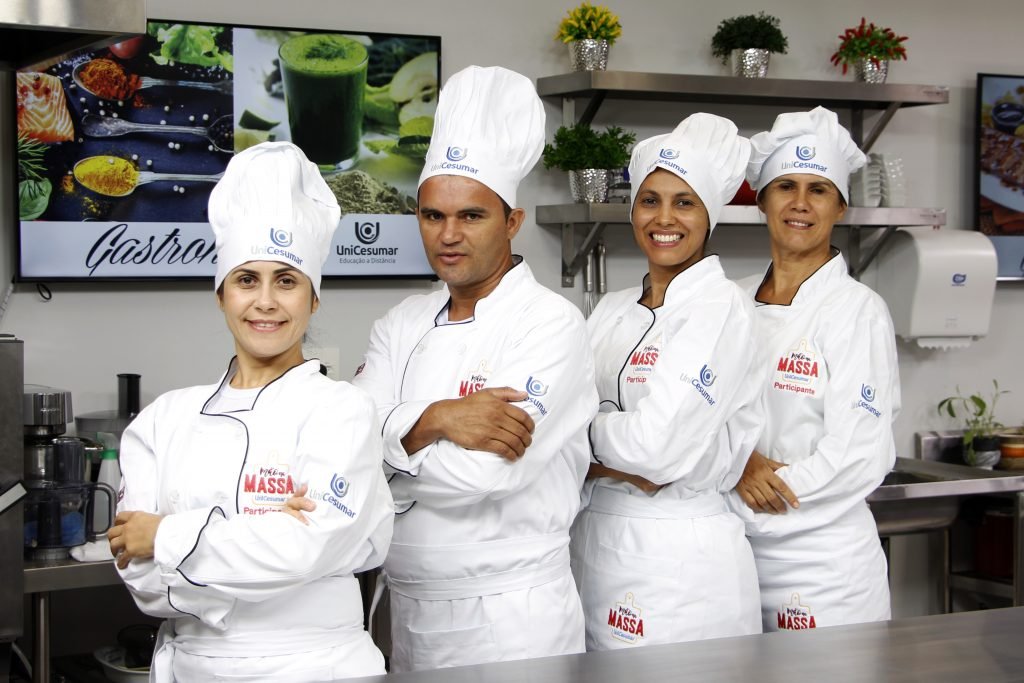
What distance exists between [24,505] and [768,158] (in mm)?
1859

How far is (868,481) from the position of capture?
2.44m

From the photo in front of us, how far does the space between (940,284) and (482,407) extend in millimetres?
2477

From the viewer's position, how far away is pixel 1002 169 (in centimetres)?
411

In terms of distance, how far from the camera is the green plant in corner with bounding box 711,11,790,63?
361 centimetres

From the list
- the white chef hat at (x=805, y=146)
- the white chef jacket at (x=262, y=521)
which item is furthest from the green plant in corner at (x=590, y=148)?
the white chef jacket at (x=262, y=521)

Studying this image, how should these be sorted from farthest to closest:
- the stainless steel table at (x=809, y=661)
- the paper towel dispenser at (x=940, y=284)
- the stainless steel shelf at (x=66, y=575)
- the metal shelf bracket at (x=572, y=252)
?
1. the paper towel dispenser at (x=940, y=284)
2. the metal shelf bracket at (x=572, y=252)
3. the stainless steel shelf at (x=66, y=575)
4. the stainless steel table at (x=809, y=661)

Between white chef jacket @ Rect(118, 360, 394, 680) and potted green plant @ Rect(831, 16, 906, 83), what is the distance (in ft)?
8.53

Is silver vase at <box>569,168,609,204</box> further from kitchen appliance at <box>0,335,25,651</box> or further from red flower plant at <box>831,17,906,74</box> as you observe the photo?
kitchen appliance at <box>0,335,25,651</box>

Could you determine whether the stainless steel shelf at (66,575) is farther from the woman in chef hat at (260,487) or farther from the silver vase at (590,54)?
the silver vase at (590,54)

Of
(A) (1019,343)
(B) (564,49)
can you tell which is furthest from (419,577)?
(A) (1019,343)

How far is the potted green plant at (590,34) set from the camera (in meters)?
3.42

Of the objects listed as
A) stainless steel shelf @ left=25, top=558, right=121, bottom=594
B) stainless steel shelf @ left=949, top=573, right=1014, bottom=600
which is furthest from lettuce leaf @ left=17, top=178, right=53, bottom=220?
stainless steel shelf @ left=949, top=573, right=1014, bottom=600

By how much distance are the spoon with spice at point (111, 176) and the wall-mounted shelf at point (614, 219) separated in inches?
45.7

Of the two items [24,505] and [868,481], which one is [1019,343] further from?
[24,505]
